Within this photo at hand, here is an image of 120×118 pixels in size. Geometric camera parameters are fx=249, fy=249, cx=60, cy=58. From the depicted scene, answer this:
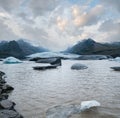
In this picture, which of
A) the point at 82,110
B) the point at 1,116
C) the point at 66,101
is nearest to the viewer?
the point at 1,116

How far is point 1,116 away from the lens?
877 centimetres

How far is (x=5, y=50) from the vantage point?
91.1m

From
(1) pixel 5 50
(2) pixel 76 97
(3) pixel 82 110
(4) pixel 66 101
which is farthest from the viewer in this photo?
(1) pixel 5 50

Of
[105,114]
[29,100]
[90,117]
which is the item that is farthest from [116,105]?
[29,100]

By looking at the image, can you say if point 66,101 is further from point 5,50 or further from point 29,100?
point 5,50

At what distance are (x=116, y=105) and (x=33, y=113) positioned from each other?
3.88m

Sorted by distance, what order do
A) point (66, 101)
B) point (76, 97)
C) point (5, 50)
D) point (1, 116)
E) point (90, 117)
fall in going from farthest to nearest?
point (5, 50) → point (76, 97) → point (66, 101) → point (90, 117) → point (1, 116)

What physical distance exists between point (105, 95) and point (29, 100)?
4.21 metres

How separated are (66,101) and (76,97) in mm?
1114

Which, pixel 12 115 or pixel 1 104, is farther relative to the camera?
pixel 1 104

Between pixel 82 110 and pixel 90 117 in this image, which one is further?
pixel 82 110

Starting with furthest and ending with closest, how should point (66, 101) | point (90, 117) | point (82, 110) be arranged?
point (66, 101) → point (82, 110) → point (90, 117)

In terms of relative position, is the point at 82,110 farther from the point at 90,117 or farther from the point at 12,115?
the point at 12,115

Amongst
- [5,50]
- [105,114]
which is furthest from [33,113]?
[5,50]
